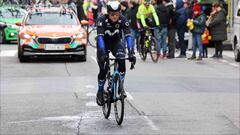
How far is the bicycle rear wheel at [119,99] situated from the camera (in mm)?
8484

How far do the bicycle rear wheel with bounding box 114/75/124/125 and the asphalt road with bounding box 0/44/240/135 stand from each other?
0.56ft

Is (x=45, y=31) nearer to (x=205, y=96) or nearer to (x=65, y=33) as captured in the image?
(x=65, y=33)

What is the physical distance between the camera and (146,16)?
1873 centimetres

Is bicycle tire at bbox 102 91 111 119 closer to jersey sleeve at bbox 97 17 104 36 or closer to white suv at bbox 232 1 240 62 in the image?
jersey sleeve at bbox 97 17 104 36

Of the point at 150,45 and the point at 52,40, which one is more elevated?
the point at 52,40

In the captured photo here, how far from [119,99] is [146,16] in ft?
33.8

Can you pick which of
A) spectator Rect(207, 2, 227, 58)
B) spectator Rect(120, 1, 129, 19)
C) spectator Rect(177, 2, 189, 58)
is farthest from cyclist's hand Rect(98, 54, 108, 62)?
spectator Rect(120, 1, 129, 19)

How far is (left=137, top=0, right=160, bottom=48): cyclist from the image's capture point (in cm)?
1816

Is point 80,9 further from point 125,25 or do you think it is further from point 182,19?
point 182,19

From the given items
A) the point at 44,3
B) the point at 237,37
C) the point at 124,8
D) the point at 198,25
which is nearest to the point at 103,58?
the point at 44,3

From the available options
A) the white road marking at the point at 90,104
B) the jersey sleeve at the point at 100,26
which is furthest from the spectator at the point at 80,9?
the white road marking at the point at 90,104

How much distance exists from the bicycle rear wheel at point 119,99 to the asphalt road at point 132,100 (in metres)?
0.17

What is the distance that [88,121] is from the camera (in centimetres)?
938

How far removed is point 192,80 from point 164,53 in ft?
18.0
